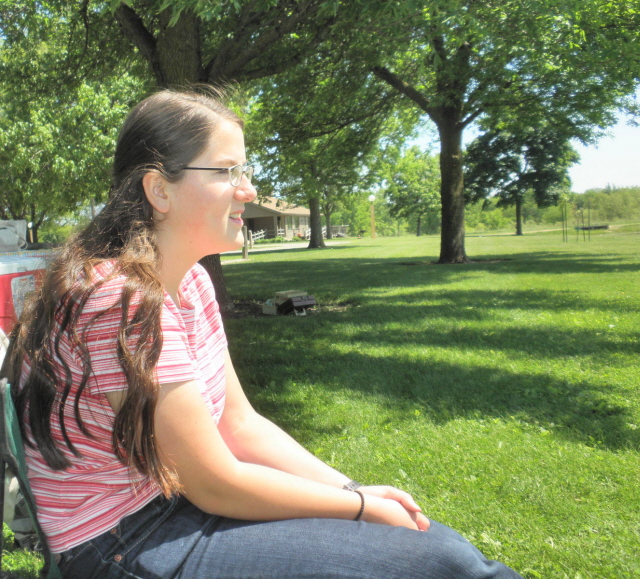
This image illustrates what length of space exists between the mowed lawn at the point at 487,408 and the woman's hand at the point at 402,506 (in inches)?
52.6

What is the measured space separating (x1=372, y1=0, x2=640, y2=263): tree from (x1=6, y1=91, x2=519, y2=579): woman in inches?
225

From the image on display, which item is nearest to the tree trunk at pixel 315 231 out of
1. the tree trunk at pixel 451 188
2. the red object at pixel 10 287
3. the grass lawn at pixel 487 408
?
the tree trunk at pixel 451 188

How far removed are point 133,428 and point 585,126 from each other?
19622 millimetres

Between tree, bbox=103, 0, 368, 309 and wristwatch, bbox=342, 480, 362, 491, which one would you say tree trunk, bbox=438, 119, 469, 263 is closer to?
tree, bbox=103, 0, 368, 309

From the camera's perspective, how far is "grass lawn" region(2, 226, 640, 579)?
296cm

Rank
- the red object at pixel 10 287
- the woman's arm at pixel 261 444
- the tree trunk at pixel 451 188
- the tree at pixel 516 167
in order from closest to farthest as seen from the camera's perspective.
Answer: the woman's arm at pixel 261 444
the red object at pixel 10 287
the tree trunk at pixel 451 188
the tree at pixel 516 167

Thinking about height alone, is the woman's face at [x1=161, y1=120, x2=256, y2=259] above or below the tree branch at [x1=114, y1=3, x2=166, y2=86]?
below

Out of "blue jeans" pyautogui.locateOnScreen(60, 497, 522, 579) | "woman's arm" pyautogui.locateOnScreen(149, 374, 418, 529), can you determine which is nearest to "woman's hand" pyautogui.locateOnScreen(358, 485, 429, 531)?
"woman's arm" pyautogui.locateOnScreen(149, 374, 418, 529)

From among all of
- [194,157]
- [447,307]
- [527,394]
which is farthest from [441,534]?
[447,307]

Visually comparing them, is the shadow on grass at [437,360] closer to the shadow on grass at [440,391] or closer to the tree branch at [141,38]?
the shadow on grass at [440,391]

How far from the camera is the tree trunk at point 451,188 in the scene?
56.9 feet

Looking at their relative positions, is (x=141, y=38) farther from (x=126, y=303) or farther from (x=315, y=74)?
(x=126, y=303)

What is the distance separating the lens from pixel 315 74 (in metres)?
12.8

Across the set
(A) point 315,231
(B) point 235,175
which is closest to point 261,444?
(B) point 235,175
